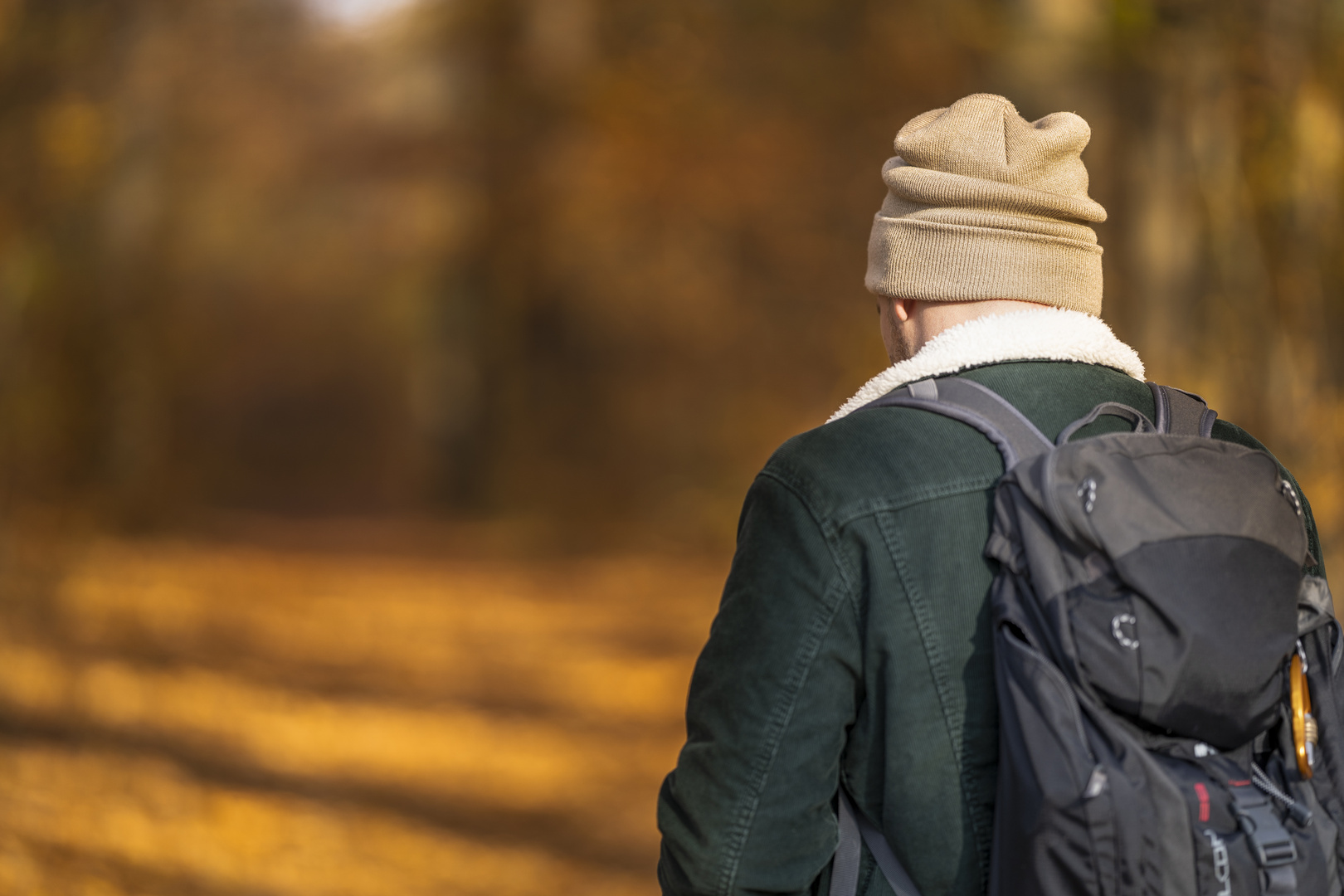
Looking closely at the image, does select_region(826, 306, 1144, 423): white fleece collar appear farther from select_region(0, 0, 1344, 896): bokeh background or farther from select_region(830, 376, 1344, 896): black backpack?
select_region(0, 0, 1344, 896): bokeh background

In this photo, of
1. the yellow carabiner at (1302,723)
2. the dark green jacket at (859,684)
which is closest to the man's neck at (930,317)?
the dark green jacket at (859,684)

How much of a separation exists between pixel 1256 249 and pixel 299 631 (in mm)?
6762

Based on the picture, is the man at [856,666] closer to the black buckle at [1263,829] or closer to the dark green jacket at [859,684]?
the dark green jacket at [859,684]

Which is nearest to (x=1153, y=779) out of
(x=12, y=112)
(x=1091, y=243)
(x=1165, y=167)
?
(x=1091, y=243)

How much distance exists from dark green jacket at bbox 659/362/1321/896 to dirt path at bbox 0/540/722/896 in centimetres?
337

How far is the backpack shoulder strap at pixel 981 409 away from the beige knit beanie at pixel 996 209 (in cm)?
15

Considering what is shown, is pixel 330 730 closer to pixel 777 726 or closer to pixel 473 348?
pixel 777 726

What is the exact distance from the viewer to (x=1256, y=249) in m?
4.36

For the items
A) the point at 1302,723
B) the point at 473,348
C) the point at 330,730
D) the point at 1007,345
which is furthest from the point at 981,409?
the point at 473,348

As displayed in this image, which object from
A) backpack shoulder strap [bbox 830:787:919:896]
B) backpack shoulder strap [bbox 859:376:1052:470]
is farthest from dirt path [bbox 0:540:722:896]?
backpack shoulder strap [bbox 859:376:1052:470]

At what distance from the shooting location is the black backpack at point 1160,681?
123cm

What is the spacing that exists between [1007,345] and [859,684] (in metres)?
0.47

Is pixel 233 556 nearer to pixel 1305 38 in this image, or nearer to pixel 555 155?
pixel 555 155

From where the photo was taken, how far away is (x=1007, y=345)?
1510 mm
